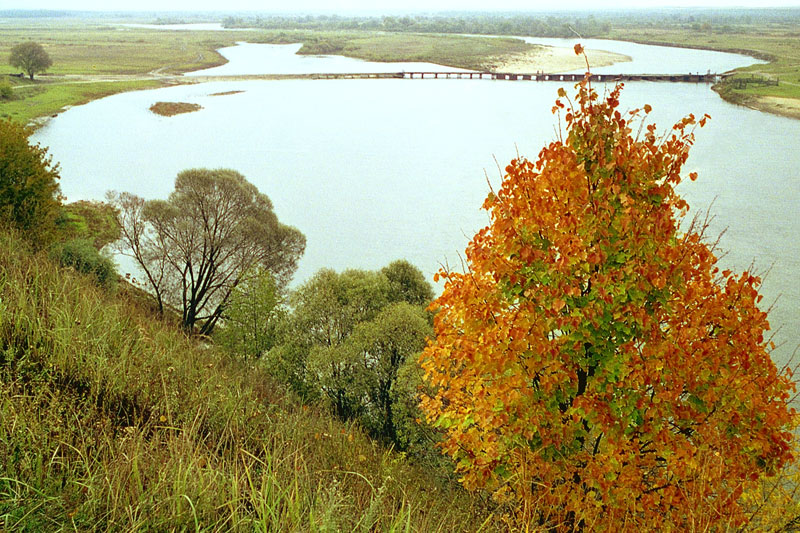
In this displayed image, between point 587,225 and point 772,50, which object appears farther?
point 772,50

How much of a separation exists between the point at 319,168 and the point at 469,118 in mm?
21849

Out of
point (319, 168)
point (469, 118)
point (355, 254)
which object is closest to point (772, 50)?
point (469, 118)

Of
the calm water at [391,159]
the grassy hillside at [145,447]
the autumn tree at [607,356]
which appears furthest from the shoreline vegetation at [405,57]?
the autumn tree at [607,356]

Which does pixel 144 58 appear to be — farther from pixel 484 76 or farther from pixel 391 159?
pixel 391 159

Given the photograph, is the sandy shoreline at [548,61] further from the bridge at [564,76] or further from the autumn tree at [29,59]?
the autumn tree at [29,59]

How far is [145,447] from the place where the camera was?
3334 millimetres

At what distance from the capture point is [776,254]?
81.3ft

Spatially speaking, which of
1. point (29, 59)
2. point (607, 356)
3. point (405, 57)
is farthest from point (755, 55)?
point (607, 356)

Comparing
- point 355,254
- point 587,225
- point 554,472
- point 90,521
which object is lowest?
point 355,254

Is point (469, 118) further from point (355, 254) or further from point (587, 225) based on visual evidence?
point (587, 225)

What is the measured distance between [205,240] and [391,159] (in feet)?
67.7

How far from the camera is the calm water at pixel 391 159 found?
27172mm

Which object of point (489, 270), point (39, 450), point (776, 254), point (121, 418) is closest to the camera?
point (39, 450)

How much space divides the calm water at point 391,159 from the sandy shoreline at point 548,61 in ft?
87.9
